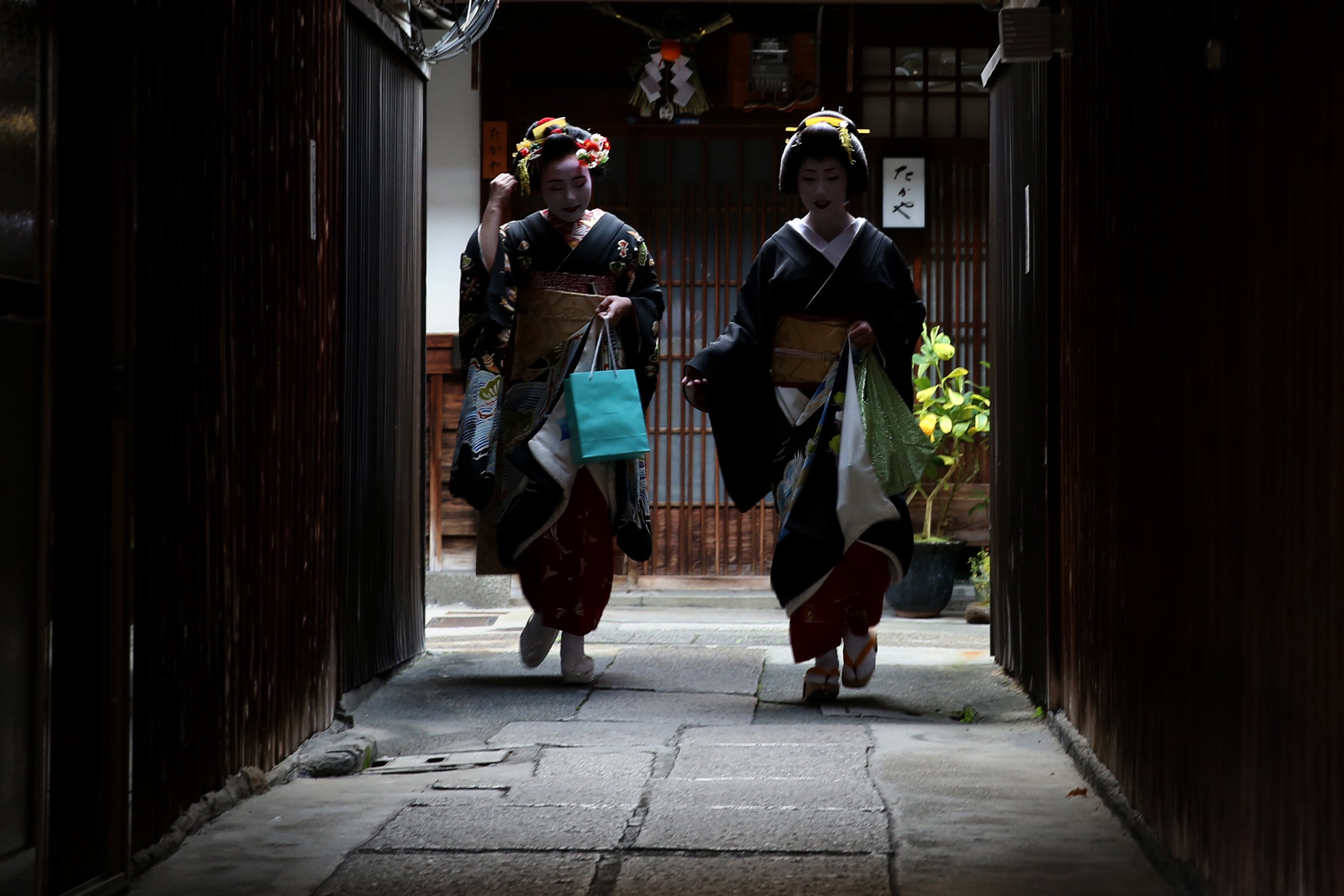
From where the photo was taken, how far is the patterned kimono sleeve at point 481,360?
225 inches

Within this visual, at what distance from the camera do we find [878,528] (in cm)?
526

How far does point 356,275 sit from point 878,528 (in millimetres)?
2006

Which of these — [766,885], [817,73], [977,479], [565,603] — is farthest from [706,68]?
[766,885]

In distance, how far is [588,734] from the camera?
4684mm

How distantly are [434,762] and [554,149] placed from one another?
255 centimetres

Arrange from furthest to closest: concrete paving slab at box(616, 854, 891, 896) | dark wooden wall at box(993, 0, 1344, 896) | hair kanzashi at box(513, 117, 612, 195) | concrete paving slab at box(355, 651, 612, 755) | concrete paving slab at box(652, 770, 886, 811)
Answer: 1. hair kanzashi at box(513, 117, 612, 195)
2. concrete paving slab at box(355, 651, 612, 755)
3. concrete paving slab at box(652, 770, 886, 811)
4. concrete paving slab at box(616, 854, 891, 896)
5. dark wooden wall at box(993, 0, 1344, 896)

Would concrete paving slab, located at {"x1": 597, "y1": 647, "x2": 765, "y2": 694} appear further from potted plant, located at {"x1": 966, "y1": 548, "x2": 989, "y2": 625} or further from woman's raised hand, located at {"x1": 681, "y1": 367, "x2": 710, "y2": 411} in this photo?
potted plant, located at {"x1": 966, "y1": 548, "x2": 989, "y2": 625}

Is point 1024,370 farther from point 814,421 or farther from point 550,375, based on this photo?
point 550,375

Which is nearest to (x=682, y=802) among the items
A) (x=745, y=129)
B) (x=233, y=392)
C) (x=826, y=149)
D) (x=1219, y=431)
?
(x=233, y=392)

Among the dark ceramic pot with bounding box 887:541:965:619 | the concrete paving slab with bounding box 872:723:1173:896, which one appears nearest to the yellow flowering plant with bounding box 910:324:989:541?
the dark ceramic pot with bounding box 887:541:965:619

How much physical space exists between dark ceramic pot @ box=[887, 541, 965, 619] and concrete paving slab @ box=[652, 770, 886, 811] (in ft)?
15.6

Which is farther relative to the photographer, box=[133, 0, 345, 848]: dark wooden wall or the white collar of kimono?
the white collar of kimono

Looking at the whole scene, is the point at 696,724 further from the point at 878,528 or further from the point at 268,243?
the point at 268,243

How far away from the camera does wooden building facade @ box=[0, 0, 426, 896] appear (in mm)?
2559
